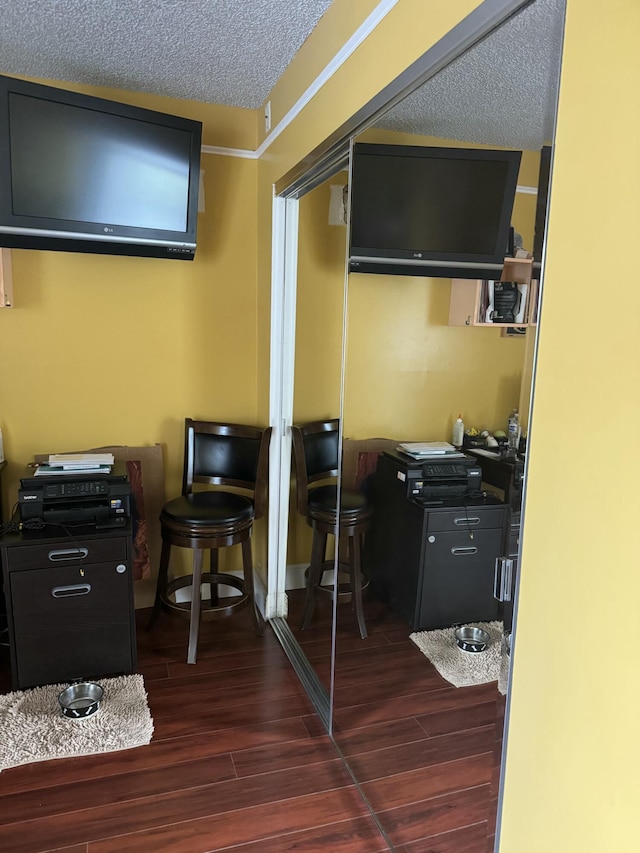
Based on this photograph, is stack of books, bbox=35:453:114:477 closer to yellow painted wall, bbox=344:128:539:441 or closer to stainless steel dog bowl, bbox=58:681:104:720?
stainless steel dog bowl, bbox=58:681:104:720

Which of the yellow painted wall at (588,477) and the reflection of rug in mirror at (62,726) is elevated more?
the yellow painted wall at (588,477)

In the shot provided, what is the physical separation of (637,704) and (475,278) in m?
0.84

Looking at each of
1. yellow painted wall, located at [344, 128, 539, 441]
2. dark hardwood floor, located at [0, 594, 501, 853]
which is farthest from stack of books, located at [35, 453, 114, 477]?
yellow painted wall, located at [344, 128, 539, 441]

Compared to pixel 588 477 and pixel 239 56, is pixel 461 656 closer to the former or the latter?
pixel 588 477

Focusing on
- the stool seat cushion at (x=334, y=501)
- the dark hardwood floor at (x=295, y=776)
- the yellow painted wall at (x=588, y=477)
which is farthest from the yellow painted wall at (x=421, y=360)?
the dark hardwood floor at (x=295, y=776)

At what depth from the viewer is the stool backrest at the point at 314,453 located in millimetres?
2289

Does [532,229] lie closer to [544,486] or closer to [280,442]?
[544,486]

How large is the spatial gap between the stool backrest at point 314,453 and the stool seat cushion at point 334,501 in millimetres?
49

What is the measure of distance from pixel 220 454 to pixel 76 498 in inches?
28.9

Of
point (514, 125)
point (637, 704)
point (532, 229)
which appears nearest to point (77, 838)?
point (637, 704)

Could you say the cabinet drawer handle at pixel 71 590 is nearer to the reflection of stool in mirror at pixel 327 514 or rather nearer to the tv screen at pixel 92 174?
the reflection of stool in mirror at pixel 327 514

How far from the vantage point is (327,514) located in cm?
232

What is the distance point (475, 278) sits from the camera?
1.27 m

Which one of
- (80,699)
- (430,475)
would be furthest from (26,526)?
(430,475)
